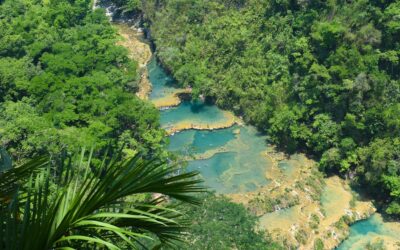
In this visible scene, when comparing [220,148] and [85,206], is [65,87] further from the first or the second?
[85,206]

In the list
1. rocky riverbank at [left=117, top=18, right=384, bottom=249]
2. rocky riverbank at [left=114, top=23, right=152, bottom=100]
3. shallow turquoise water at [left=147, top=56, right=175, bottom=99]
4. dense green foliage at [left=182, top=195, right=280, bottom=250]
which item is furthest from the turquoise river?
dense green foliage at [left=182, top=195, right=280, bottom=250]

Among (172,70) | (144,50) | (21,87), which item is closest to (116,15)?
(144,50)

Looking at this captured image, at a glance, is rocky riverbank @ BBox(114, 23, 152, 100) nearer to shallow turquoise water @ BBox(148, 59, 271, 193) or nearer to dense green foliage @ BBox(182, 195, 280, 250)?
shallow turquoise water @ BBox(148, 59, 271, 193)

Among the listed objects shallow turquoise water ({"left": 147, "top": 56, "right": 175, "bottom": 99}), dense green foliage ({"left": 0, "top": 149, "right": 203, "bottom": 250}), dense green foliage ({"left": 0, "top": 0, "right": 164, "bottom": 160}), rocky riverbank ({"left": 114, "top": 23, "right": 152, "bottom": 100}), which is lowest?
shallow turquoise water ({"left": 147, "top": 56, "right": 175, "bottom": 99})

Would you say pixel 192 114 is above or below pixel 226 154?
above

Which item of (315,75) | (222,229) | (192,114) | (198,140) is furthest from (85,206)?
(192,114)

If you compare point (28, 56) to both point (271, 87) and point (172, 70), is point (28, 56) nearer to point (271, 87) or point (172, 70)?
point (172, 70)

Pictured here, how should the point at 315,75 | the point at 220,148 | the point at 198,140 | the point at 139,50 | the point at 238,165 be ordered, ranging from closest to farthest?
the point at 238,165
the point at 315,75
the point at 220,148
the point at 198,140
the point at 139,50
